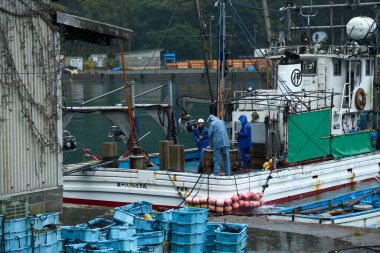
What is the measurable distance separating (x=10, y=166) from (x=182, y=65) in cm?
8527

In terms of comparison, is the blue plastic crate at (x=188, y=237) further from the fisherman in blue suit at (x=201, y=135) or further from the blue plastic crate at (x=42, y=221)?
the fisherman in blue suit at (x=201, y=135)

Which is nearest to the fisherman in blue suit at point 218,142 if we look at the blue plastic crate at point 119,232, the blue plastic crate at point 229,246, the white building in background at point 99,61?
the blue plastic crate at point 229,246

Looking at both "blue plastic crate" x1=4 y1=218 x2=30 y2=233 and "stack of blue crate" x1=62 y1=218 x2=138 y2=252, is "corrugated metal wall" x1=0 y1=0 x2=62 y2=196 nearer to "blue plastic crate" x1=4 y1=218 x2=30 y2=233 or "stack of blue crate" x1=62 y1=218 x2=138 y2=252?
"blue plastic crate" x1=4 y1=218 x2=30 y2=233

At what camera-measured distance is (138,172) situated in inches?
715

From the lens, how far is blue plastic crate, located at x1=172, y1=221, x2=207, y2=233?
488 inches

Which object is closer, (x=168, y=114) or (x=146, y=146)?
(x=168, y=114)

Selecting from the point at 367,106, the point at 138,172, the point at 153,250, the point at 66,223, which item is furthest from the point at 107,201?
the point at 367,106

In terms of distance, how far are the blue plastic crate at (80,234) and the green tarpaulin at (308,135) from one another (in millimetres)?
8922

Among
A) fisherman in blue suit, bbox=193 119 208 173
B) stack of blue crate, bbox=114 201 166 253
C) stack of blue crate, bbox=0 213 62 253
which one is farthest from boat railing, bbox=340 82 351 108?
stack of blue crate, bbox=0 213 62 253

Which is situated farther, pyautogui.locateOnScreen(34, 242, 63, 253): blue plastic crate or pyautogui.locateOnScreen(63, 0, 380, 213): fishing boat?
pyautogui.locateOnScreen(63, 0, 380, 213): fishing boat

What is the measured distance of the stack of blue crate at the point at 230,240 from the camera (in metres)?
12.0

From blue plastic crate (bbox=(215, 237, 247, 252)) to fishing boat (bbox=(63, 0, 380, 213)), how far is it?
481cm

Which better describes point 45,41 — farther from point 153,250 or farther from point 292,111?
point 292,111

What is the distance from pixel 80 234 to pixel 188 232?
1708 mm
